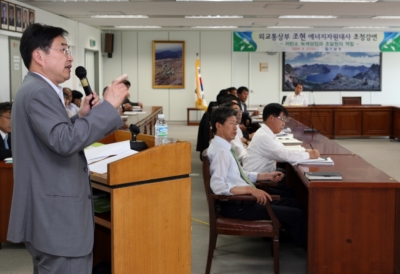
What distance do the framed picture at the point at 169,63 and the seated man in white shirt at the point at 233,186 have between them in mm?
11347

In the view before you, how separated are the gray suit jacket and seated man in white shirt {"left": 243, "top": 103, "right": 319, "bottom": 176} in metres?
2.67

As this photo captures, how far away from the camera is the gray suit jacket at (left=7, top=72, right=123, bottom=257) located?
1.68m

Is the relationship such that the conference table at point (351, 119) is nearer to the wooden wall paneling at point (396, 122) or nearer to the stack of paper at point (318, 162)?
the wooden wall paneling at point (396, 122)

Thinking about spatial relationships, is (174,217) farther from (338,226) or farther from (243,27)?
(243,27)

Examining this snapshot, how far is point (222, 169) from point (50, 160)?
6.31 feet

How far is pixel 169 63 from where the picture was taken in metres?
15.1

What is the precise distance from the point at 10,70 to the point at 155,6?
2.66 meters

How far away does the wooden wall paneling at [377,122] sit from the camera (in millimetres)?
11656

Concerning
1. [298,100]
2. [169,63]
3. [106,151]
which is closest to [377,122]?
[298,100]

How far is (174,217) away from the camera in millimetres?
2346

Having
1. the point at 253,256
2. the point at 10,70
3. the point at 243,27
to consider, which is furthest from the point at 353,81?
the point at 253,256

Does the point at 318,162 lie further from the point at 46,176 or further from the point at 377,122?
→ the point at 377,122

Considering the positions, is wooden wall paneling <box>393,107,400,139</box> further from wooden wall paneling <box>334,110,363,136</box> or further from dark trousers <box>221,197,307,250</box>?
dark trousers <box>221,197,307,250</box>

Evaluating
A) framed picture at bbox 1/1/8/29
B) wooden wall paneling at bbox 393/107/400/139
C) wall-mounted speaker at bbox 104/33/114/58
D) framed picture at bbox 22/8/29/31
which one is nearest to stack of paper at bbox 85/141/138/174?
framed picture at bbox 1/1/8/29
